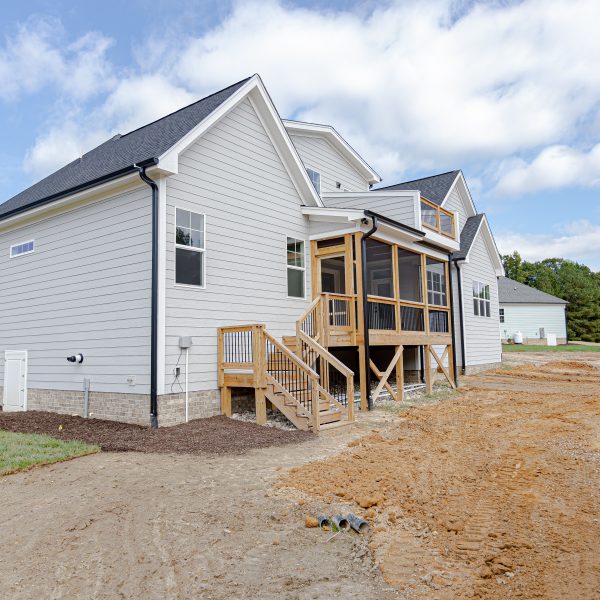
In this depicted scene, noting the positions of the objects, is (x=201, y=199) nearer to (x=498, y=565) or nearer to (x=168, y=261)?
(x=168, y=261)

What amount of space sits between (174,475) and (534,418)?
7253mm

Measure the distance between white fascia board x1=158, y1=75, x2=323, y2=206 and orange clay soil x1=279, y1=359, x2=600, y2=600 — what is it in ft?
19.3

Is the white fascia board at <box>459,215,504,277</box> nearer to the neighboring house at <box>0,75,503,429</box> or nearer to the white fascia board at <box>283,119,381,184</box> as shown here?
the white fascia board at <box>283,119,381,184</box>

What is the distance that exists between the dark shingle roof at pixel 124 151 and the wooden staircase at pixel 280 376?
3724 millimetres

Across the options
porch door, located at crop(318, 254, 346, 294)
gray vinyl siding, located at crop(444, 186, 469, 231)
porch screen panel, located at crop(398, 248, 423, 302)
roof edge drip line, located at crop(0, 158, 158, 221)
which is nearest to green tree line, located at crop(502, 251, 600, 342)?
gray vinyl siding, located at crop(444, 186, 469, 231)

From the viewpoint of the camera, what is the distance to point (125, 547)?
3.83 m

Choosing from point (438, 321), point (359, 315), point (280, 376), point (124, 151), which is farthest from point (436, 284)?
point (124, 151)

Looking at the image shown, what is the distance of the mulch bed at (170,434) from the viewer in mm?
7154

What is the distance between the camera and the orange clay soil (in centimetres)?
325

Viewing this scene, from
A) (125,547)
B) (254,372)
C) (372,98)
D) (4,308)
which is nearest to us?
(125,547)

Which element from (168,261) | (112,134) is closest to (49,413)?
(168,261)

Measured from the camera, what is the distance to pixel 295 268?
39.2 ft

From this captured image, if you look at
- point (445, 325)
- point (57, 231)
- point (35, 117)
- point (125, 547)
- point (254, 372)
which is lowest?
point (125, 547)

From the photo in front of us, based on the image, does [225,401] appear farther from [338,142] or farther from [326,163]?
[338,142]
